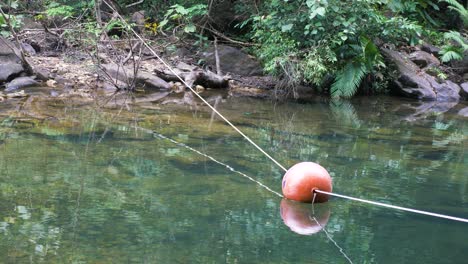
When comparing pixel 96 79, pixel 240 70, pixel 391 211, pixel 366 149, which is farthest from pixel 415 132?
pixel 96 79

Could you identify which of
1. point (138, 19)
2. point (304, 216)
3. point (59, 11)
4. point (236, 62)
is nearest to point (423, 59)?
point (236, 62)

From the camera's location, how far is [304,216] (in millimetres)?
4559

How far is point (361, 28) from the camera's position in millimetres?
11766

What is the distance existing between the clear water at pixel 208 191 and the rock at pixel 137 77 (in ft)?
9.17

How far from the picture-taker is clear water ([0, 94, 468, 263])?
3.83 meters

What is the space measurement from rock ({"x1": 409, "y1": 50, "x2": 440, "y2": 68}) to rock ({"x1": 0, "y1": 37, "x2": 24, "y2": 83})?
829cm

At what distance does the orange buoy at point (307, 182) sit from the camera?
4.69 m

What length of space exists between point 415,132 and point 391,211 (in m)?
4.14

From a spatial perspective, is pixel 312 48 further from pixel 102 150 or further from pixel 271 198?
pixel 271 198

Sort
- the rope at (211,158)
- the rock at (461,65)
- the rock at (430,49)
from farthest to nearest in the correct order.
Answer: the rock at (430,49) < the rock at (461,65) < the rope at (211,158)

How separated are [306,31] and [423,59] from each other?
12.9ft

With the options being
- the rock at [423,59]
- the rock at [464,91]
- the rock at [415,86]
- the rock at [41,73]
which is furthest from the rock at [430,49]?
the rock at [41,73]

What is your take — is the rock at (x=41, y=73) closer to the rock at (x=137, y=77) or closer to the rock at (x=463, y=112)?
the rock at (x=137, y=77)

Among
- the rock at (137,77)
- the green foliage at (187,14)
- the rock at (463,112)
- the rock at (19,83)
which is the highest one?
the green foliage at (187,14)
